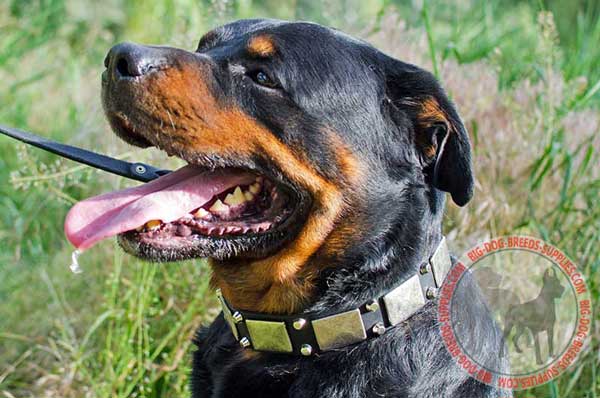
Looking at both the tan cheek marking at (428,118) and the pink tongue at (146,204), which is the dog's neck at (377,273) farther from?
the pink tongue at (146,204)

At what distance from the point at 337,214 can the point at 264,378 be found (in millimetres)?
604

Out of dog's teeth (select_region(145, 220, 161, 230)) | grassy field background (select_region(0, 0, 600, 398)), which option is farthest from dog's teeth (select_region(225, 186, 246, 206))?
grassy field background (select_region(0, 0, 600, 398))

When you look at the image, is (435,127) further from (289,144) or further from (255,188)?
(255,188)

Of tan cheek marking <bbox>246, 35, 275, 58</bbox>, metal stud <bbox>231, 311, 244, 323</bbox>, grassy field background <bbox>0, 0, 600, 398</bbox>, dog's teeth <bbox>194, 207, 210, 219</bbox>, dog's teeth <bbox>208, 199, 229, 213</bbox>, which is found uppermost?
tan cheek marking <bbox>246, 35, 275, 58</bbox>

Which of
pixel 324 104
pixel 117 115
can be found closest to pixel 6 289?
pixel 117 115

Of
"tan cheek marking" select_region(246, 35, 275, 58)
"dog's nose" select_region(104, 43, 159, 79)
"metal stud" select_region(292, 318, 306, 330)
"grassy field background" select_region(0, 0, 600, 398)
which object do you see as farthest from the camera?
"grassy field background" select_region(0, 0, 600, 398)

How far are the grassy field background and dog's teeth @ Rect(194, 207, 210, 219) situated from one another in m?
1.08

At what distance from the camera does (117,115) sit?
2.79m

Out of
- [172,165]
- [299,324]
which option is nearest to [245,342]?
[299,324]

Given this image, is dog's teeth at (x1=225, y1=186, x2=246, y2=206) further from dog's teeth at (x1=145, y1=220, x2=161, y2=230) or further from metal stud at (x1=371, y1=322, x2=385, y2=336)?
metal stud at (x1=371, y1=322, x2=385, y2=336)

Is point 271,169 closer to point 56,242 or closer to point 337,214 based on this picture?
point 337,214

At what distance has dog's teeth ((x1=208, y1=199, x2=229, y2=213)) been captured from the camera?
115 inches

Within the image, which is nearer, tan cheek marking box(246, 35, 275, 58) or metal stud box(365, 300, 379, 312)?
metal stud box(365, 300, 379, 312)

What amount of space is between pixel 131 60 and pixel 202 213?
0.56 meters
